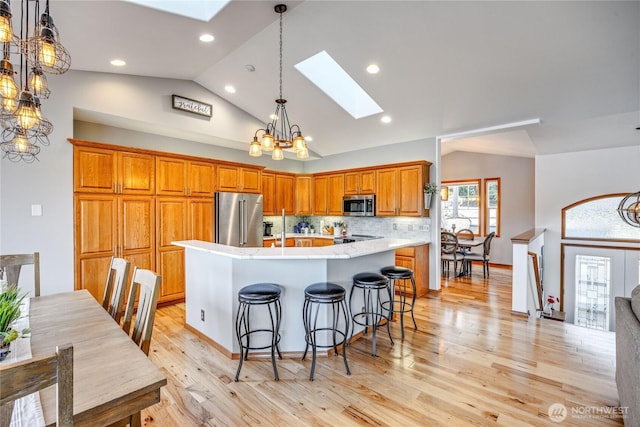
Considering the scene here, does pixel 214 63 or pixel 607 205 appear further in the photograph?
pixel 607 205

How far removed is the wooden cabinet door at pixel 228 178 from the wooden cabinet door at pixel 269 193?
→ 0.84 m

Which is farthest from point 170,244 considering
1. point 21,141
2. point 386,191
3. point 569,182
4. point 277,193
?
point 569,182

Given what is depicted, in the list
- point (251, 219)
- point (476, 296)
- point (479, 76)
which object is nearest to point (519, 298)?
point (476, 296)

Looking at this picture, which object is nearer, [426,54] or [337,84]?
[426,54]

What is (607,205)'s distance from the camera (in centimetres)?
536

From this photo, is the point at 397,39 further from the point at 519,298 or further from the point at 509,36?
the point at 519,298

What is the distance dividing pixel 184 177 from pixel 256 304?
2889 mm

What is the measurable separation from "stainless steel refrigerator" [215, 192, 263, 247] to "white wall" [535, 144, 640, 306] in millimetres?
5673

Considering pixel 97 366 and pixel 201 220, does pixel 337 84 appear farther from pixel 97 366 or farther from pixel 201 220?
pixel 97 366

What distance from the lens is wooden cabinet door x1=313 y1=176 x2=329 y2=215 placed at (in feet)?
21.0

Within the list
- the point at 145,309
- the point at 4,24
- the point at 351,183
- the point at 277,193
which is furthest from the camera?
the point at 277,193

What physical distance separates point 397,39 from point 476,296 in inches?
162

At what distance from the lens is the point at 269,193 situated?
6.14 metres

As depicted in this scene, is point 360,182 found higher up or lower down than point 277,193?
higher up
